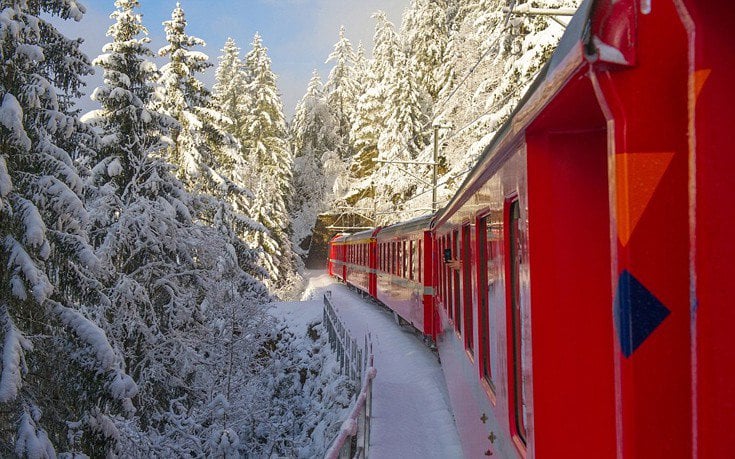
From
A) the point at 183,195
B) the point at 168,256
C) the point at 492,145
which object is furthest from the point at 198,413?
the point at 492,145

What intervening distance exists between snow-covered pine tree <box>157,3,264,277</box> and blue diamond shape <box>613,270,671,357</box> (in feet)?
65.1

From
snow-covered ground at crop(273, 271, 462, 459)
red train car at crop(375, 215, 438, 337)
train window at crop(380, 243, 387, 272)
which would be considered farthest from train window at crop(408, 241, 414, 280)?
train window at crop(380, 243, 387, 272)

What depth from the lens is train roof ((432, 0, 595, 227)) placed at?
5.60 feet

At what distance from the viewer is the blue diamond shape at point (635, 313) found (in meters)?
1.49

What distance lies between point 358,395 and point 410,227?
22.0ft

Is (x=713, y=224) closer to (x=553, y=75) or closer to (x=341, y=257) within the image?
(x=553, y=75)

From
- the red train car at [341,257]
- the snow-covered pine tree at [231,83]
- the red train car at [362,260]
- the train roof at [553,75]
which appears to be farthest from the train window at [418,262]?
the snow-covered pine tree at [231,83]

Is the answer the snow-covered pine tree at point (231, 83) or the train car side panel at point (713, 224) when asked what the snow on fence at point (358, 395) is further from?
the snow-covered pine tree at point (231, 83)

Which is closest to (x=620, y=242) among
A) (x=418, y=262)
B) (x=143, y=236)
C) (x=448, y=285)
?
(x=448, y=285)

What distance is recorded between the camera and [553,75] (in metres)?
2.09

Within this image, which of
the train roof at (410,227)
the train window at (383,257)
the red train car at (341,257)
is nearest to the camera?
the train roof at (410,227)

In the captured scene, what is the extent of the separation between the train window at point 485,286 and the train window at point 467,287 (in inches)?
34.6

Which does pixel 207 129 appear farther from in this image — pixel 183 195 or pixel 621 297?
pixel 621 297

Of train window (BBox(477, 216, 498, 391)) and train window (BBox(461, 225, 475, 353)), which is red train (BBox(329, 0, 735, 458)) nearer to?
train window (BBox(477, 216, 498, 391))
